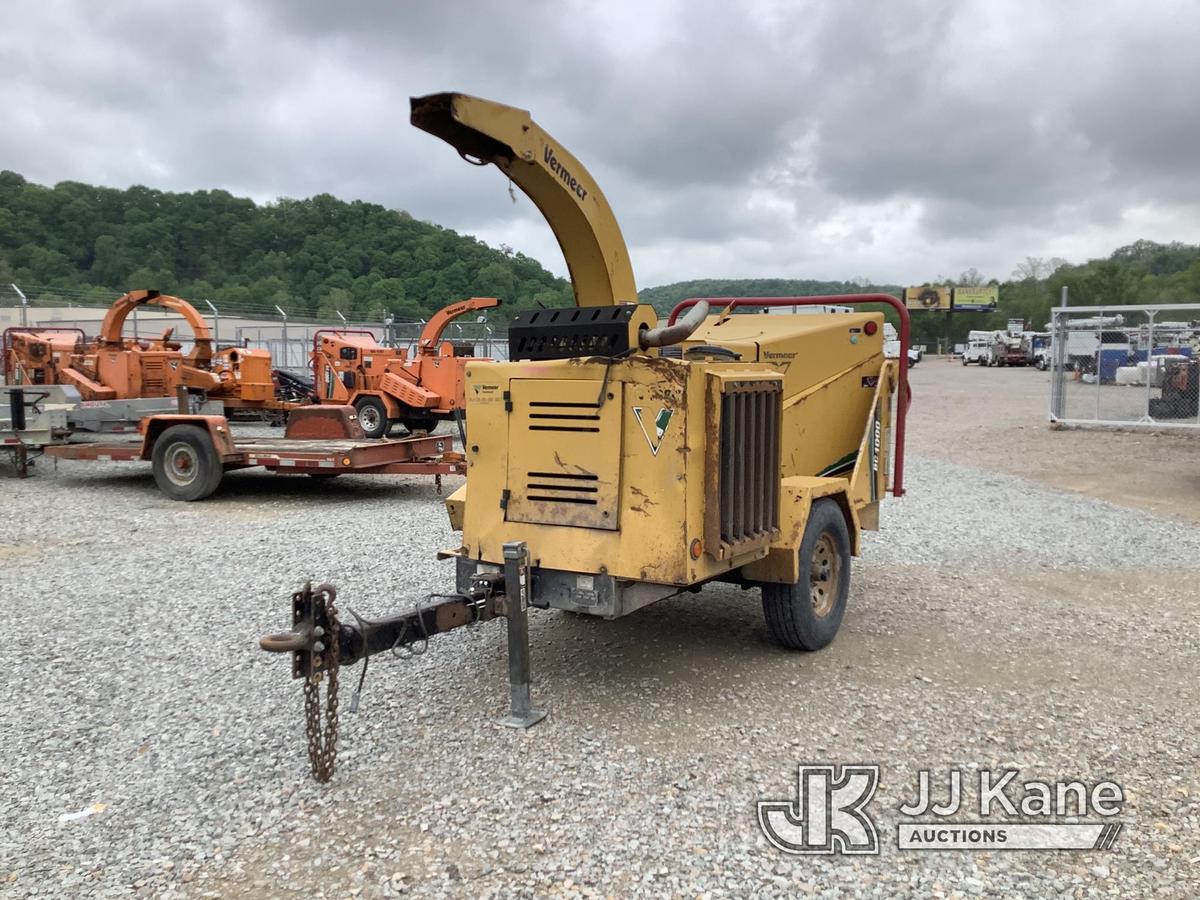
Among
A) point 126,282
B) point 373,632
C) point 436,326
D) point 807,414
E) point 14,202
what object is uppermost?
point 14,202

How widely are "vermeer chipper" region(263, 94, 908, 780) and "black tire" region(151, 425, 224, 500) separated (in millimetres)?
6711

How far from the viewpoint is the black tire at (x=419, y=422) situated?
64.3 feet

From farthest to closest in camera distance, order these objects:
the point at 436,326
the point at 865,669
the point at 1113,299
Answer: the point at 1113,299 < the point at 436,326 < the point at 865,669

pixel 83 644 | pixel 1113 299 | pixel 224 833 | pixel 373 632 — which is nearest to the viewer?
pixel 224 833

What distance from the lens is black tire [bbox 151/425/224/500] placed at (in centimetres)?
1095

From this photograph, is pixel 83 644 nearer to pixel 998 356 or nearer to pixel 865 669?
pixel 865 669

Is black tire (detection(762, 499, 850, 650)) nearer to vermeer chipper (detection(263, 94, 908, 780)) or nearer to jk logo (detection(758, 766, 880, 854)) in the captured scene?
vermeer chipper (detection(263, 94, 908, 780))

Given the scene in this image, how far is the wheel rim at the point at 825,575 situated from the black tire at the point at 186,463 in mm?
7878

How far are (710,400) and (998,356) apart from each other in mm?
62490

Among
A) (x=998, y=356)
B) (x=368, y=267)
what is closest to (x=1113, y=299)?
(x=998, y=356)

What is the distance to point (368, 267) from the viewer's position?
49.5 meters

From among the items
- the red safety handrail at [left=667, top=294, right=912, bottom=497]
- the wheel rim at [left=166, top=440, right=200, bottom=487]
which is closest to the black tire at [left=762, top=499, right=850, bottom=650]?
the red safety handrail at [left=667, top=294, right=912, bottom=497]

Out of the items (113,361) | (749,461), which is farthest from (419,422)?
(749,461)

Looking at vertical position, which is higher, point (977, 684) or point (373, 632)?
point (373, 632)
